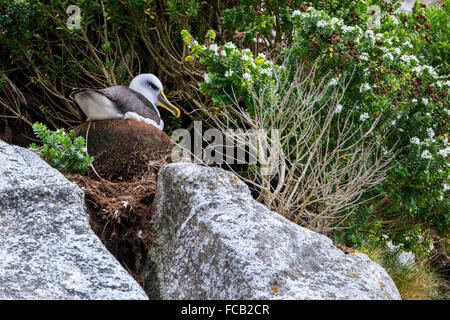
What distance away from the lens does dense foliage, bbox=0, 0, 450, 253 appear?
5.61 metres

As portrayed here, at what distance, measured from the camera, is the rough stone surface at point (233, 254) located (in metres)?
3.20

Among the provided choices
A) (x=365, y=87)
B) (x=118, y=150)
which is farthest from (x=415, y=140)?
(x=118, y=150)

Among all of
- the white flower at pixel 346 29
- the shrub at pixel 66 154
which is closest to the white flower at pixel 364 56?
the white flower at pixel 346 29

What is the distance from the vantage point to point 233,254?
3.29 metres

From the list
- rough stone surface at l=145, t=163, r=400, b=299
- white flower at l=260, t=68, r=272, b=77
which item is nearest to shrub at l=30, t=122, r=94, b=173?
rough stone surface at l=145, t=163, r=400, b=299

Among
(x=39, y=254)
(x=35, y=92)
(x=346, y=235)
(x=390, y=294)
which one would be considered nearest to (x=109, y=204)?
(x=39, y=254)

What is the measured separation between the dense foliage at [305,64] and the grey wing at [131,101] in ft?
1.90

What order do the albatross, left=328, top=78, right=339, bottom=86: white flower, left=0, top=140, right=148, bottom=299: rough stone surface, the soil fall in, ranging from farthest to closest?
left=328, top=78, right=339, bottom=86: white flower, the albatross, the soil, left=0, top=140, right=148, bottom=299: rough stone surface

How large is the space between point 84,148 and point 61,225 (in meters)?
1.39

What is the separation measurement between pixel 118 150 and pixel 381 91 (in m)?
2.88

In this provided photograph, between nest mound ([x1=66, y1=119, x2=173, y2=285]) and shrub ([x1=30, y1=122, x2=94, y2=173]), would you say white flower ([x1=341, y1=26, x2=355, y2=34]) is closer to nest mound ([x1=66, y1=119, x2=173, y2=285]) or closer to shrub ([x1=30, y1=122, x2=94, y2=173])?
nest mound ([x1=66, y1=119, x2=173, y2=285])

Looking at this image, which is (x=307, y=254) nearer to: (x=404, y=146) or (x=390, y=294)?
(x=390, y=294)

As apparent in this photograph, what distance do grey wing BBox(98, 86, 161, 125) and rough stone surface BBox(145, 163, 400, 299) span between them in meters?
1.11

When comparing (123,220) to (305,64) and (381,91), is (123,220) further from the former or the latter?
(381,91)
